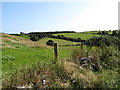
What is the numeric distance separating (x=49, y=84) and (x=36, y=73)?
56cm

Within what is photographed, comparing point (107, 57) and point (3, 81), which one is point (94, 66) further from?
point (3, 81)

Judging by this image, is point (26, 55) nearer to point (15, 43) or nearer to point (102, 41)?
point (102, 41)

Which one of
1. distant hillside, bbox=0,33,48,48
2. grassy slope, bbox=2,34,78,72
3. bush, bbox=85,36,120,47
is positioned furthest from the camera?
distant hillside, bbox=0,33,48,48

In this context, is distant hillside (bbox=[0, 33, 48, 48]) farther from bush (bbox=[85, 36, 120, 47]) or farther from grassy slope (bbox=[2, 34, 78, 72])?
bush (bbox=[85, 36, 120, 47])

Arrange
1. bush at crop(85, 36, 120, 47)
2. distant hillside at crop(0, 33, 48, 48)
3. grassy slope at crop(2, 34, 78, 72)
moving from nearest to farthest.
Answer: grassy slope at crop(2, 34, 78, 72), bush at crop(85, 36, 120, 47), distant hillside at crop(0, 33, 48, 48)

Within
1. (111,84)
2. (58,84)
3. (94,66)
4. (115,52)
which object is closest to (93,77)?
(111,84)

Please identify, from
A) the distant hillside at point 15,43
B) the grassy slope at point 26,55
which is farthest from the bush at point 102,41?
the distant hillside at point 15,43

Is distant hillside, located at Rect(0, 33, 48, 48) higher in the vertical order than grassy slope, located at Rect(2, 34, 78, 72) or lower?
higher

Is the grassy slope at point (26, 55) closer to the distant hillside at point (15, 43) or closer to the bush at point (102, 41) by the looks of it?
the bush at point (102, 41)

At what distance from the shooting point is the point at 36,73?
13.3ft

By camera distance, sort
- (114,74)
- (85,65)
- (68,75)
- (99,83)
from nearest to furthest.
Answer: (99,83) → (68,75) → (114,74) → (85,65)

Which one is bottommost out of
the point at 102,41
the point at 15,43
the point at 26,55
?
the point at 26,55

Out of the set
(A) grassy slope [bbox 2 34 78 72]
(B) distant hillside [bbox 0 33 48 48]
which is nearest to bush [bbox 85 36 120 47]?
(A) grassy slope [bbox 2 34 78 72]

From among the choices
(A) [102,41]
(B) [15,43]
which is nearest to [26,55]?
(A) [102,41]
